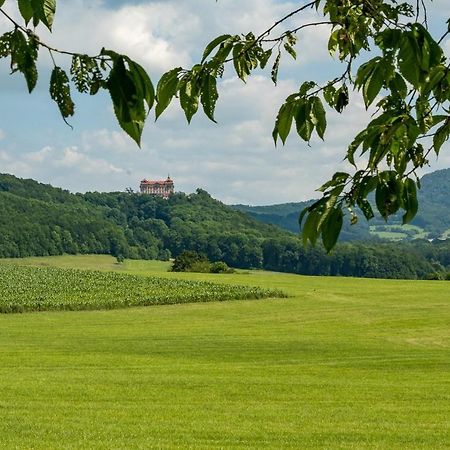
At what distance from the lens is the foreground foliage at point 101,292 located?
173ft

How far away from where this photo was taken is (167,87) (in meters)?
2.62

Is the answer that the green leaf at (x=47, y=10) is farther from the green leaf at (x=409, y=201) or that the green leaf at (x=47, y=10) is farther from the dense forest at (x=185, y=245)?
the dense forest at (x=185, y=245)

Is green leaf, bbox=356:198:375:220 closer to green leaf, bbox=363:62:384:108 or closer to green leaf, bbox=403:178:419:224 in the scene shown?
green leaf, bbox=403:178:419:224

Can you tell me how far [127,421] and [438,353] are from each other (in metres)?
19.9

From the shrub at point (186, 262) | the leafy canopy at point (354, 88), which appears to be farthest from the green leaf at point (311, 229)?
the shrub at point (186, 262)

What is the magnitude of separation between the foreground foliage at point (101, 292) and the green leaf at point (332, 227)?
163ft

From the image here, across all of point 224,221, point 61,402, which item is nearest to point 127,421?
point 61,402

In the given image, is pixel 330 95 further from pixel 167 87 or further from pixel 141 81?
pixel 141 81

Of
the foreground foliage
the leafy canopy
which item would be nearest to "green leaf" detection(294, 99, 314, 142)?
the leafy canopy

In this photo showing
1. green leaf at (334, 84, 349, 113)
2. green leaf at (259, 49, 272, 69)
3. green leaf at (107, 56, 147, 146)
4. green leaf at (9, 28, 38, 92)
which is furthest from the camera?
green leaf at (334, 84, 349, 113)

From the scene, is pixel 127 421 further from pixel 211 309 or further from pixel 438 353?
pixel 211 309

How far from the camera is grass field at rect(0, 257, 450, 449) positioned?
14891 millimetres

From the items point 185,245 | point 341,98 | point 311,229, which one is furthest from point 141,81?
point 185,245

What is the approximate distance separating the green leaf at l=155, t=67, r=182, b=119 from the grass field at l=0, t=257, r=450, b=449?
1169 centimetres
